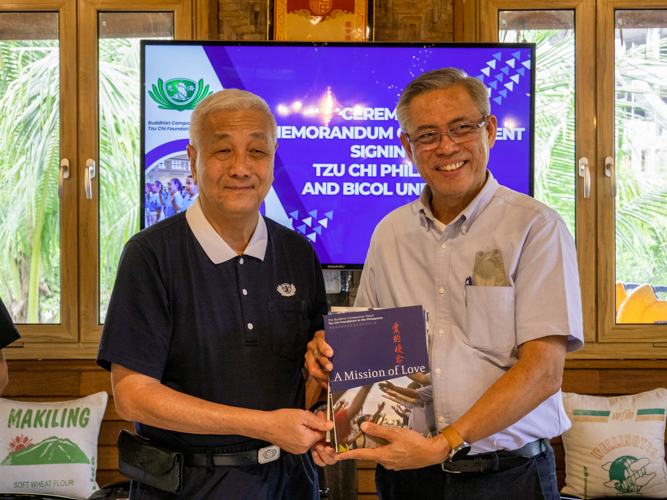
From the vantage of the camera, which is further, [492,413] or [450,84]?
[450,84]

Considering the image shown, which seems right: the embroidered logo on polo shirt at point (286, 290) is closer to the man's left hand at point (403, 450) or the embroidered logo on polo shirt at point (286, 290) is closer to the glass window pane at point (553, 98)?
the man's left hand at point (403, 450)

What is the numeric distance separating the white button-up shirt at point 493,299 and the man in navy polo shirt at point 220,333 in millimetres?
337

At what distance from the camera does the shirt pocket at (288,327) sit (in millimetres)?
1399

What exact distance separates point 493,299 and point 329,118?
1627mm

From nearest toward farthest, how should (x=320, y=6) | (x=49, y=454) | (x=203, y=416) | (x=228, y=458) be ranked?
(x=203, y=416)
(x=228, y=458)
(x=49, y=454)
(x=320, y=6)

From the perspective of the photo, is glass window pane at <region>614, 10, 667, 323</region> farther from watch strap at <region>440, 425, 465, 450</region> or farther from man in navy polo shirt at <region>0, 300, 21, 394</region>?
man in navy polo shirt at <region>0, 300, 21, 394</region>

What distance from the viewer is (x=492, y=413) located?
122 cm

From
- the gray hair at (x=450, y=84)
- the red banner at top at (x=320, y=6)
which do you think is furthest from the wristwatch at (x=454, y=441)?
the red banner at top at (x=320, y=6)

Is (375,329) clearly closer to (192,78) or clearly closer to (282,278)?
(282,278)

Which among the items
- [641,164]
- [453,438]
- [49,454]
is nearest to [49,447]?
[49,454]

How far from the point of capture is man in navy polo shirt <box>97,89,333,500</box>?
123 cm

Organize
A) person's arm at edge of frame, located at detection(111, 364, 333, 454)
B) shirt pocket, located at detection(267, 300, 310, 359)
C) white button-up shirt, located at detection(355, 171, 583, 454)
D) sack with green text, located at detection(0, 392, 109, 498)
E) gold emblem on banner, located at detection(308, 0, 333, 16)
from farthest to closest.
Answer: gold emblem on banner, located at detection(308, 0, 333, 16), sack with green text, located at detection(0, 392, 109, 498), shirt pocket, located at detection(267, 300, 310, 359), white button-up shirt, located at detection(355, 171, 583, 454), person's arm at edge of frame, located at detection(111, 364, 333, 454)

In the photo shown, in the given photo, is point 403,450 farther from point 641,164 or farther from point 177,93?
point 641,164

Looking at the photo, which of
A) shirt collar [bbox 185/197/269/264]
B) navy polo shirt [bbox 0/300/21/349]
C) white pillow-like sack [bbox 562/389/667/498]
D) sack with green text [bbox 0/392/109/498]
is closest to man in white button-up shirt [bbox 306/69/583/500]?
shirt collar [bbox 185/197/269/264]
